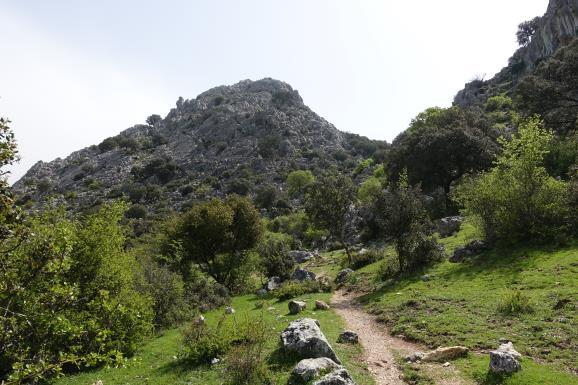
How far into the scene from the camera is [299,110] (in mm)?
147875

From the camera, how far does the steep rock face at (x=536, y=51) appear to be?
8912 cm

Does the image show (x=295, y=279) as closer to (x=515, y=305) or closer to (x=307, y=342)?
(x=515, y=305)

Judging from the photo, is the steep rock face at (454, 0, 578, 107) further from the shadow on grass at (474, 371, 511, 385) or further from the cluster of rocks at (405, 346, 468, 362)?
the shadow on grass at (474, 371, 511, 385)

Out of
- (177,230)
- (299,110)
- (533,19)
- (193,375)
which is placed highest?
(533,19)

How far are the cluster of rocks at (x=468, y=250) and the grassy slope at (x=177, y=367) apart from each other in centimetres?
1111

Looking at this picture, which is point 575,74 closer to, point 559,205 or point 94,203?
point 559,205

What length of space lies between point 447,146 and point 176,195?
68.9 meters

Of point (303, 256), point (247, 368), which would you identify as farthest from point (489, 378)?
point (303, 256)

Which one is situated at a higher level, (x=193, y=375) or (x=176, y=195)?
(x=176, y=195)

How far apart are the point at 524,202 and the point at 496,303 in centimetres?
1165

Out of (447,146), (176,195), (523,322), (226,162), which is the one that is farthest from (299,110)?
(523,322)

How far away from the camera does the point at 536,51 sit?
10769 centimetres

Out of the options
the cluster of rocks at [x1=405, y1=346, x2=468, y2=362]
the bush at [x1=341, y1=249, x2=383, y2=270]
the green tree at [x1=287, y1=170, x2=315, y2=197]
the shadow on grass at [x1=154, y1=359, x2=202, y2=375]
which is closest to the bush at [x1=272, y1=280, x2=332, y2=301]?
the bush at [x1=341, y1=249, x2=383, y2=270]

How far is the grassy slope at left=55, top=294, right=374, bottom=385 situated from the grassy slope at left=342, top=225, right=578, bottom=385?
3.05 metres
